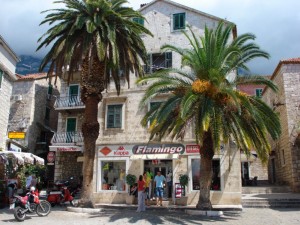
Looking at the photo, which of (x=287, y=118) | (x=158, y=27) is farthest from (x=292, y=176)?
(x=158, y=27)

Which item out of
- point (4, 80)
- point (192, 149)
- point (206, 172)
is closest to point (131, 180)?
point (192, 149)

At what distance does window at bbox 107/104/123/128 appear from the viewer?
23.7m

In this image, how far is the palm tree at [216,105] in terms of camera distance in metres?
14.9

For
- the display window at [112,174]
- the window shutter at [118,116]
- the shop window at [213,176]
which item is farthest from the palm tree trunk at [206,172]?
the window shutter at [118,116]

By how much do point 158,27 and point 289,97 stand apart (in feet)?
35.6

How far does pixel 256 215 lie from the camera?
15516 mm

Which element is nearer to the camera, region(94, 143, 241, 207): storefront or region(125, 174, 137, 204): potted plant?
region(94, 143, 241, 207): storefront

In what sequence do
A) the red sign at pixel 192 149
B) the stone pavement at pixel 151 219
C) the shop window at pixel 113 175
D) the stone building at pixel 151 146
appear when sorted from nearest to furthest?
the stone pavement at pixel 151 219 → the stone building at pixel 151 146 → the red sign at pixel 192 149 → the shop window at pixel 113 175

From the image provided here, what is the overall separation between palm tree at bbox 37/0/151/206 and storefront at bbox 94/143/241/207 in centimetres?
477

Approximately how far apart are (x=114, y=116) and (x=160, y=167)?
4728mm

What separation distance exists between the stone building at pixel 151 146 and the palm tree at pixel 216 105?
4629 mm

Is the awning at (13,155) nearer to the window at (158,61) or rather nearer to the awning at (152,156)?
the awning at (152,156)

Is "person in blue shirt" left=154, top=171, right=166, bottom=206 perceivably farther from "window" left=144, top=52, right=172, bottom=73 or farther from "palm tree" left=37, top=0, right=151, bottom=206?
"window" left=144, top=52, right=172, bottom=73

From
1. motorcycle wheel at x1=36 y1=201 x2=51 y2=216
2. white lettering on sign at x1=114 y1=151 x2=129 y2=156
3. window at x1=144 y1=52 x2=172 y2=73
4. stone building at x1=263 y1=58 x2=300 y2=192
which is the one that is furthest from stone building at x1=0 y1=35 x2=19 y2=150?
stone building at x1=263 y1=58 x2=300 y2=192
